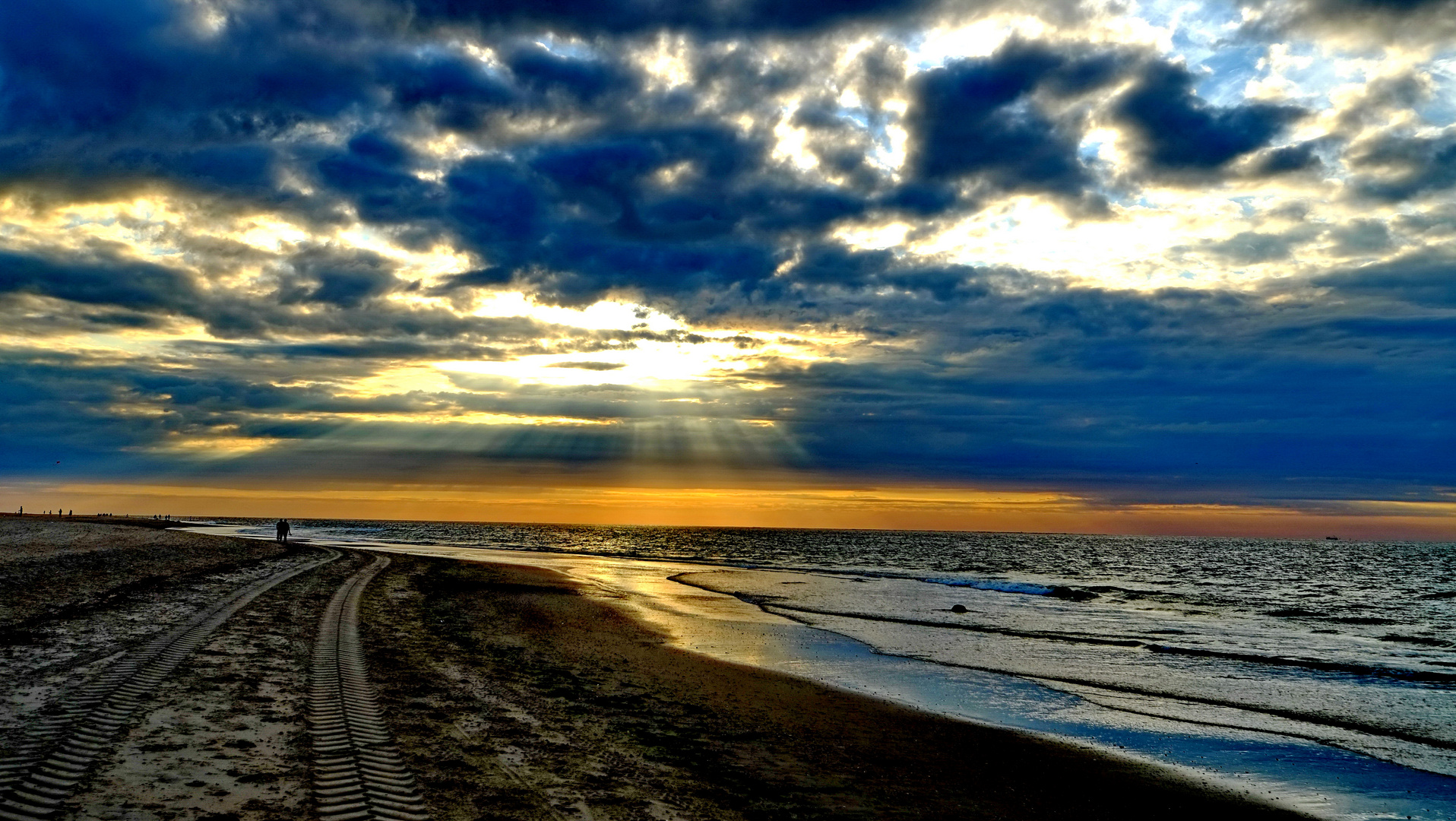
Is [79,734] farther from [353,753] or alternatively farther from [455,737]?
[455,737]

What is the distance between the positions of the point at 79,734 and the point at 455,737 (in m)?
4.02

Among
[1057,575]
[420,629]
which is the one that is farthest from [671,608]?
[1057,575]

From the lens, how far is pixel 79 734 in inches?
356

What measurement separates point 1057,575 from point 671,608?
4760 centimetres

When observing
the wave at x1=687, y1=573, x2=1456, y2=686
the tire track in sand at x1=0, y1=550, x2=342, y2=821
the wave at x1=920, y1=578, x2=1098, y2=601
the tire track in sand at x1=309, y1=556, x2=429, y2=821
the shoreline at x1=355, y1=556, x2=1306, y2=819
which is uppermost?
the tire track in sand at x1=0, y1=550, x2=342, y2=821

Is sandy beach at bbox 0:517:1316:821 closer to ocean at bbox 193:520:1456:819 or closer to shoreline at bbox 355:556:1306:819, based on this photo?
shoreline at bbox 355:556:1306:819

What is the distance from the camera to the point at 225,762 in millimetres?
8570

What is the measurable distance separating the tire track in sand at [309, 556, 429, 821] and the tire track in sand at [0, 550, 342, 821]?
2.04 m

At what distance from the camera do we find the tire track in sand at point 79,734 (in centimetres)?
713

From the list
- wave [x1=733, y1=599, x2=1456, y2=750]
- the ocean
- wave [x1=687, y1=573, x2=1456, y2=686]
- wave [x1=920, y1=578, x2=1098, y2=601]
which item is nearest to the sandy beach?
the ocean

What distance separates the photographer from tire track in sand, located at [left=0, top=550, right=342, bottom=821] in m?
7.13

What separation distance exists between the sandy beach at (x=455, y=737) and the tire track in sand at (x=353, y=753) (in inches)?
1.6

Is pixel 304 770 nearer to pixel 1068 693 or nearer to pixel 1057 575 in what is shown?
pixel 1068 693

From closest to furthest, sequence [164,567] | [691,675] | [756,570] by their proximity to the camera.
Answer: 1. [691,675]
2. [164,567]
3. [756,570]
